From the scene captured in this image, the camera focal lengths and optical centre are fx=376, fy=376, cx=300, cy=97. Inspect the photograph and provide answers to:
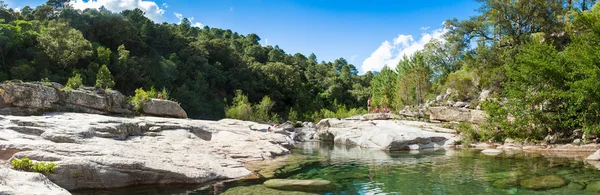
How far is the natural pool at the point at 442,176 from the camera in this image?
10.6 meters

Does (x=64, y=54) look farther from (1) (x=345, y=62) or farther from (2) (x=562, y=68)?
(1) (x=345, y=62)

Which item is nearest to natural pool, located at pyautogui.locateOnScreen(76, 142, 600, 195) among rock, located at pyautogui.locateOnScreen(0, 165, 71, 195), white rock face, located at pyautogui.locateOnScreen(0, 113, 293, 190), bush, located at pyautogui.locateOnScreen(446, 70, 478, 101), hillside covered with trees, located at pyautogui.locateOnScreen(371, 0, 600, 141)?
white rock face, located at pyautogui.locateOnScreen(0, 113, 293, 190)

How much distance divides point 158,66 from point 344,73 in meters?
58.2

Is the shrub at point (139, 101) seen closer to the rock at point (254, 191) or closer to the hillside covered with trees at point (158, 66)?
the hillside covered with trees at point (158, 66)

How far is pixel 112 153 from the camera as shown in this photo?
37.5 ft

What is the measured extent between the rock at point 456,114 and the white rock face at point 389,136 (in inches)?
108

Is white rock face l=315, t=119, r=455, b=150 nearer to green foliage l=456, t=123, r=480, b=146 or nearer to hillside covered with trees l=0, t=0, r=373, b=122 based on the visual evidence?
green foliage l=456, t=123, r=480, b=146

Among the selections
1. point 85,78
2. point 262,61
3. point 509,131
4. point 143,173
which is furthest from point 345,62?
point 143,173

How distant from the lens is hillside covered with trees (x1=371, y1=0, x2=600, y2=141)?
65.9 feet

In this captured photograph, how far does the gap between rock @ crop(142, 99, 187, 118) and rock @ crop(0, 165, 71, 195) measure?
19.2 metres

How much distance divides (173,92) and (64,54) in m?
19.7

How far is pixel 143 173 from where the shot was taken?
438 inches

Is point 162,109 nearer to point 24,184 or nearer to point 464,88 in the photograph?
point 24,184

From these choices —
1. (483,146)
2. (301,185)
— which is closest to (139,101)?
(301,185)
